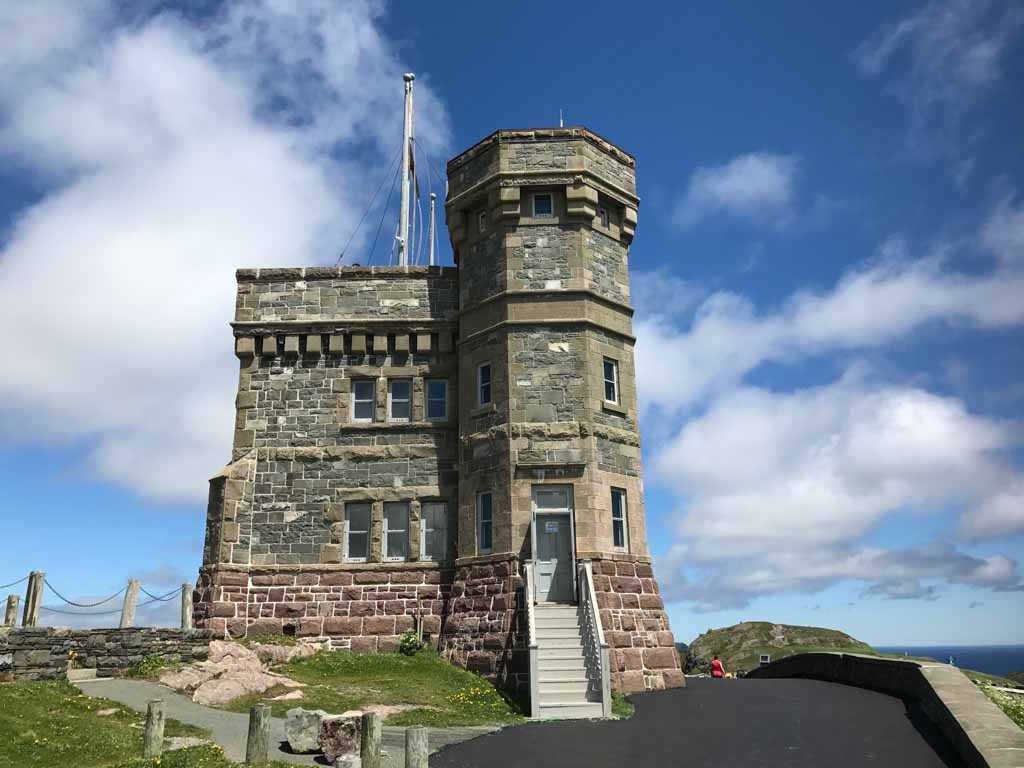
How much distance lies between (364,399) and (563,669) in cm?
1018

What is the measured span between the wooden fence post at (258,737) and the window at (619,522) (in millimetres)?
10501

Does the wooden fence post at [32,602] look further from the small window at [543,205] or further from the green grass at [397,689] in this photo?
the small window at [543,205]

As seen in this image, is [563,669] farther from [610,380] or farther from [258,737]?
[610,380]

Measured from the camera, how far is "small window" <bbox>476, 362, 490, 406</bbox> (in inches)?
832

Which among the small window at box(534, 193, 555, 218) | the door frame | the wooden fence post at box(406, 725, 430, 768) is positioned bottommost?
the wooden fence post at box(406, 725, 430, 768)

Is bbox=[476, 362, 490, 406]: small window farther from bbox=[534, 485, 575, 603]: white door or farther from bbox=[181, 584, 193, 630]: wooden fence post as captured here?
bbox=[181, 584, 193, 630]: wooden fence post

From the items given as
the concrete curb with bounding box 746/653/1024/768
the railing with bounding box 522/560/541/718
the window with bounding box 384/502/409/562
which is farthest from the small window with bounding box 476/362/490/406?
the concrete curb with bounding box 746/653/1024/768

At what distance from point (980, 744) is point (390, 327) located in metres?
17.1

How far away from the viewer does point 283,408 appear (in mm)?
22906

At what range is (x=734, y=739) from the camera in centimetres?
1285

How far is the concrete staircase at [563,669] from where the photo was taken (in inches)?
600

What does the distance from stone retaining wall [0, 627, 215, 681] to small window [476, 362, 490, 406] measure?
866cm

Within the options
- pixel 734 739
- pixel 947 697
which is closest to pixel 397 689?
pixel 734 739

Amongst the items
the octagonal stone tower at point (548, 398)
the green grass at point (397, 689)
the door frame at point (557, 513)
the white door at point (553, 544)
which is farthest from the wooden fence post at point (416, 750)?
the white door at point (553, 544)
